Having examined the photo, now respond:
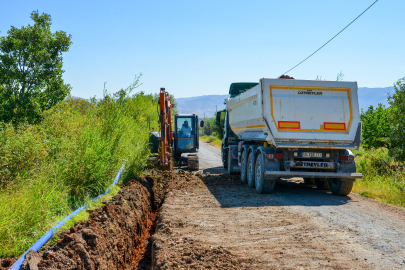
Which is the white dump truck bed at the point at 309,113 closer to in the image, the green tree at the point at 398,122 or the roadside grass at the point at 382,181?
the roadside grass at the point at 382,181

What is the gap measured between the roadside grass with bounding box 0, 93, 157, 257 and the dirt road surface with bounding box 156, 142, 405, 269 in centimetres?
191

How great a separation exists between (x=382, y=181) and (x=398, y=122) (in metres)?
2.79

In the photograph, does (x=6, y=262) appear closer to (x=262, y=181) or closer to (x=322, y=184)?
(x=262, y=181)

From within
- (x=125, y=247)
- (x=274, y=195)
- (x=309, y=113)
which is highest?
(x=309, y=113)

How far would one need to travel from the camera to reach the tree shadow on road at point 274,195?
26.5 feet

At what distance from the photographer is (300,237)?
17.4 feet

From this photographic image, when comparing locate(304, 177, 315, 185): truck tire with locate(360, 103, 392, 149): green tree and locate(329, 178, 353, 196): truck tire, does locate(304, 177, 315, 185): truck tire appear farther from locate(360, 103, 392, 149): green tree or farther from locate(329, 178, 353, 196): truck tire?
locate(360, 103, 392, 149): green tree

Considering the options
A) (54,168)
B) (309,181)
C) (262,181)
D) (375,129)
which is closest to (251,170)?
(262,181)

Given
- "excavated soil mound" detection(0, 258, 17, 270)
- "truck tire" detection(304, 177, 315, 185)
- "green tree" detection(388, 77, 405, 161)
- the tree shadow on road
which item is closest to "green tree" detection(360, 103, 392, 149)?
"green tree" detection(388, 77, 405, 161)

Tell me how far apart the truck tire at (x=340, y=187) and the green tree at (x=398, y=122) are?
13.7 ft

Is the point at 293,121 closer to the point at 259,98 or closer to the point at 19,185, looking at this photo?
the point at 259,98

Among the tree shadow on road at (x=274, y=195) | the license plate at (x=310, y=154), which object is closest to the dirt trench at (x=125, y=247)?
the tree shadow on road at (x=274, y=195)

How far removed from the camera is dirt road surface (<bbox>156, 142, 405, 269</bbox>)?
4387 millimetres

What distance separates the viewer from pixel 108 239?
5113mm
